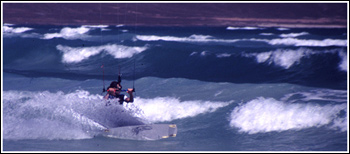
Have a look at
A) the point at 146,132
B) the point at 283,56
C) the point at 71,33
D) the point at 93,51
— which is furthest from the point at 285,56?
the point at 71,33

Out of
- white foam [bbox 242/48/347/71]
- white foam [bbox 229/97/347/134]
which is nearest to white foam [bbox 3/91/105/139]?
white foam [bbox 229/97/347/134]

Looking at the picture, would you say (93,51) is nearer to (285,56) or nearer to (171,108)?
(285,56)

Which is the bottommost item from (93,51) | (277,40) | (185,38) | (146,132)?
(146,132)

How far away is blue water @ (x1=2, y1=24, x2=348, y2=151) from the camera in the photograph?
8977 millimetres

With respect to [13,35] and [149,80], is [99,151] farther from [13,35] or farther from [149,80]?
[13,35]

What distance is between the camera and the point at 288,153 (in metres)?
7.71

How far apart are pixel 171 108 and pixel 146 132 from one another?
122 inches

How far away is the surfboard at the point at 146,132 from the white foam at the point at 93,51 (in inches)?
466

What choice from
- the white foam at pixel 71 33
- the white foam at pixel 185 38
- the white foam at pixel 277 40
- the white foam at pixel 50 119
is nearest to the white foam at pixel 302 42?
the white foam at pixel 277 40

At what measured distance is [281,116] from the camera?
1026 cm

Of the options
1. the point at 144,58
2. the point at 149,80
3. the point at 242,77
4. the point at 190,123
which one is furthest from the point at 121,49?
the point at 190,123

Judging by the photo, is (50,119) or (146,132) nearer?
(146,132)

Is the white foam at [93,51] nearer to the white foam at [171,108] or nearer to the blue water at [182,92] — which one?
the blue water at [182,92]

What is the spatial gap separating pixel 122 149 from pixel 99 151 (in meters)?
0.43
